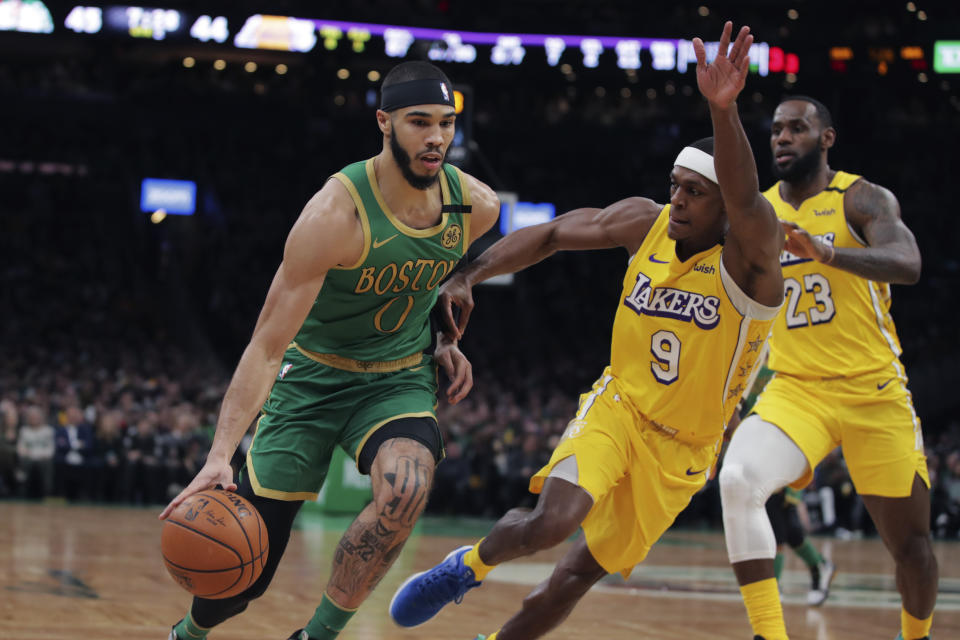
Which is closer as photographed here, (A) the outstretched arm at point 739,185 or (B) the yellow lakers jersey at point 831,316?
(A) the outstretched arm at point 739,185

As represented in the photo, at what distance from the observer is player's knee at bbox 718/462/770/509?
17.1ft

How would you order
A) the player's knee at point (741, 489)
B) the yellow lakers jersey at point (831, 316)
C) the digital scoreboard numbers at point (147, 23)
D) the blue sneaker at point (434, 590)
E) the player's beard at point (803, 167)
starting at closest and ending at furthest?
the blue sneaker at point (434, 590)
the player's knee at point (741, 489)
the yellow lakers jersey at point (831, 316)
the player's beard at point (803, 167)
the digital scoreboard numbers at point (147, 23)

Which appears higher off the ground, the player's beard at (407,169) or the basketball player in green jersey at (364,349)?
the player's beard at (407,169)

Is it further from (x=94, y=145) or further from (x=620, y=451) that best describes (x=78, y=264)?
(x=620, y=451)

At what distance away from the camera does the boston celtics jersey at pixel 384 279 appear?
14.7 feet

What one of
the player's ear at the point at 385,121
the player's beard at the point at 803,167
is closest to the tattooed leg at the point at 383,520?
the player's ear at the point at 385,121

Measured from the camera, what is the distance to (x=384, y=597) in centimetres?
755

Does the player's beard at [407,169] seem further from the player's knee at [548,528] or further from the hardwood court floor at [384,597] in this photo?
the hardwood court floor at [384,597]

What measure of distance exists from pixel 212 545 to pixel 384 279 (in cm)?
118

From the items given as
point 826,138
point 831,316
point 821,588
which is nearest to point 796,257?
point 831,316

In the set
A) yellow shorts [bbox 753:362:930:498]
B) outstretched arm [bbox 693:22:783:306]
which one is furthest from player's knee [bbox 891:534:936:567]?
outstretched arm [bbox 693:22:783:306]

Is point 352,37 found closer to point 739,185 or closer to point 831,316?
point 831,316

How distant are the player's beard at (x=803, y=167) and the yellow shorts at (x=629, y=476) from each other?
1.80 m

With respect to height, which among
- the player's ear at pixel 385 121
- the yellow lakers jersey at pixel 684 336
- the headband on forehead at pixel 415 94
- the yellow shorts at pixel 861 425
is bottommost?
the yellow shorts at pixel 861 425
